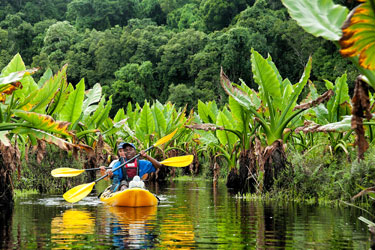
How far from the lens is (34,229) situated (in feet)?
20.3

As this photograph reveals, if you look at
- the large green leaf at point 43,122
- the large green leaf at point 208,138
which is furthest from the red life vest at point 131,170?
the large green leaf at point 43,122

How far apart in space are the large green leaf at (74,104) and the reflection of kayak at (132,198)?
284 cm

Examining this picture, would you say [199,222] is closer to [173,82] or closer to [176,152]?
[176,152]

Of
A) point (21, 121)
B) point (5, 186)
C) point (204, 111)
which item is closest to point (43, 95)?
point (21, 121)

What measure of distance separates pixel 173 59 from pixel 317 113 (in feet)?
136

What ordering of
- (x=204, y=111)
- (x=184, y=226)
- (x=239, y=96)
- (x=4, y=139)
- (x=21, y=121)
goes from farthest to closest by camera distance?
(x=204, y=111) < (x=239, y=96) < (x=21, y=121) < (x=4, y=139) < (x=184, y=226)

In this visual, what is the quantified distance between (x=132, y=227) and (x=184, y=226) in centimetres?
59

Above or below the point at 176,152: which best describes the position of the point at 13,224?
below

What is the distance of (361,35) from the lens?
3.80 m

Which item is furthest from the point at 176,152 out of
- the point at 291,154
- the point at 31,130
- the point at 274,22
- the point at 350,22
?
the point at 274,22

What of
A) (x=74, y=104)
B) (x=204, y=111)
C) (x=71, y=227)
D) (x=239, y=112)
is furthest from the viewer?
(x=204, y=111)

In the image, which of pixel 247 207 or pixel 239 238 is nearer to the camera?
pixel 239 238

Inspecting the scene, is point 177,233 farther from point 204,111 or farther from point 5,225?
point 204,111

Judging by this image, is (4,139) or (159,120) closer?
(4,139)
